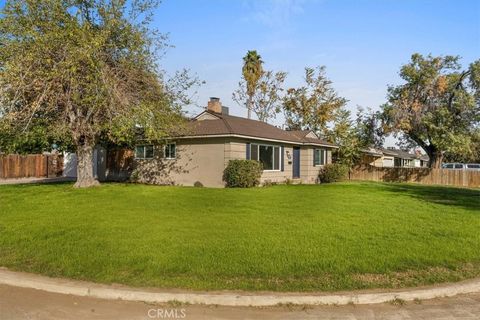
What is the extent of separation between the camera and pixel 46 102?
52.3ft

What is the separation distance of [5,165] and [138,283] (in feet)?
83.6

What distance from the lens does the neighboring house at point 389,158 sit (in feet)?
120

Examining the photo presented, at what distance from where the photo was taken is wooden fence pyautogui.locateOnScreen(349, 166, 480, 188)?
101ft

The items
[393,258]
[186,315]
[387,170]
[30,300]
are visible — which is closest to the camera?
[186,315]

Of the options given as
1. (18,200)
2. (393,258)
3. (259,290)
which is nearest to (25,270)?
(259,290)

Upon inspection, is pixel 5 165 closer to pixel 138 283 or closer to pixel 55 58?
pixel 55 58

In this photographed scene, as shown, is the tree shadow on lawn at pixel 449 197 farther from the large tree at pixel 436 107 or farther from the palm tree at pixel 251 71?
the palm tree at pixel 251 71

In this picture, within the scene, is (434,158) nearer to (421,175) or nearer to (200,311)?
(421,175)

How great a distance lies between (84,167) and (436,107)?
86.7 feet

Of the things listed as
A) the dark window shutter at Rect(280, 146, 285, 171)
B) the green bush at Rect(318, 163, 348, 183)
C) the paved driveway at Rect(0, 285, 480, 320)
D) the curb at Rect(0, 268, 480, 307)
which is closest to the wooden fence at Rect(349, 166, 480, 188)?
the green bush at Rect(318, 163, 348, 183)

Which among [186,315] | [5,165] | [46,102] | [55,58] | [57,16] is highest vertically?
[57,16]

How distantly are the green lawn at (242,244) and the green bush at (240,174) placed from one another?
6182mm

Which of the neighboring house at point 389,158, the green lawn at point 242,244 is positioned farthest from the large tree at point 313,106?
the green lawn at point 242,244

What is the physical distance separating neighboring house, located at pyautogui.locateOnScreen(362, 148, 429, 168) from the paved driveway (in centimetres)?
3054
